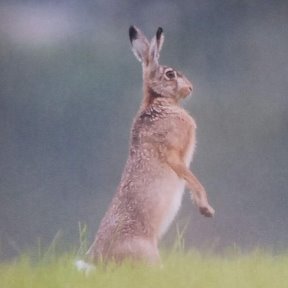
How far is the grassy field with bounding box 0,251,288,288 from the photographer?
1796 mm

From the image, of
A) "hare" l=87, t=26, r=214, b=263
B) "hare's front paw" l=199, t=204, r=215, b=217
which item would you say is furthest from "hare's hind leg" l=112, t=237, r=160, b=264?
"hare's front paw" l=199, t=204, r=215, b=217

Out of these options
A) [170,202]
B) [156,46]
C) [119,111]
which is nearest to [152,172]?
[170,202]

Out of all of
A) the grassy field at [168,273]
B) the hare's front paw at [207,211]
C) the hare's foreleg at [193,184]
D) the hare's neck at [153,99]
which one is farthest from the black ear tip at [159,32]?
the grassy field at [168,273]

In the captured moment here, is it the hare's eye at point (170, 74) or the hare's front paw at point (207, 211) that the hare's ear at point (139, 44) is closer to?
the hare's eye at point (170, 74)

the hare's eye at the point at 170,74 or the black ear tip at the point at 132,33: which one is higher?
the black ear tip at the point at 132,33

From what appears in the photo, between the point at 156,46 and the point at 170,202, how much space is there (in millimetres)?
393

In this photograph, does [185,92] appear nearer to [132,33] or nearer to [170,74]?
[170,74]

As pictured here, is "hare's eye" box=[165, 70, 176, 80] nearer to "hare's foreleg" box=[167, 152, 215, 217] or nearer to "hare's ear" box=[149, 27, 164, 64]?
"hare's ear" box=[149, 27, 164, 64]

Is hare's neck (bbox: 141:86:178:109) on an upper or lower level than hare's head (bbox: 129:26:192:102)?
lower

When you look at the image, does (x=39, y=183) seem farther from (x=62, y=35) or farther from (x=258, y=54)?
Answer: (x=258, y=54)

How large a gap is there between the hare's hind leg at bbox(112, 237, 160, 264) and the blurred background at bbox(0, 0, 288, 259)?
6 cm

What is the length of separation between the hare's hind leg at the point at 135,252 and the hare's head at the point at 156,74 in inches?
14.9

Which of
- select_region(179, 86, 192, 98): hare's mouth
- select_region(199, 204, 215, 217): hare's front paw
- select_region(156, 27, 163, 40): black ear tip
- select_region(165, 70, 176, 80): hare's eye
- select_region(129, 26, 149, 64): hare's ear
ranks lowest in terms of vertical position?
select_region(199, 204, 215, 217): hare's front paw

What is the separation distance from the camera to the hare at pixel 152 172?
5.99 feet
